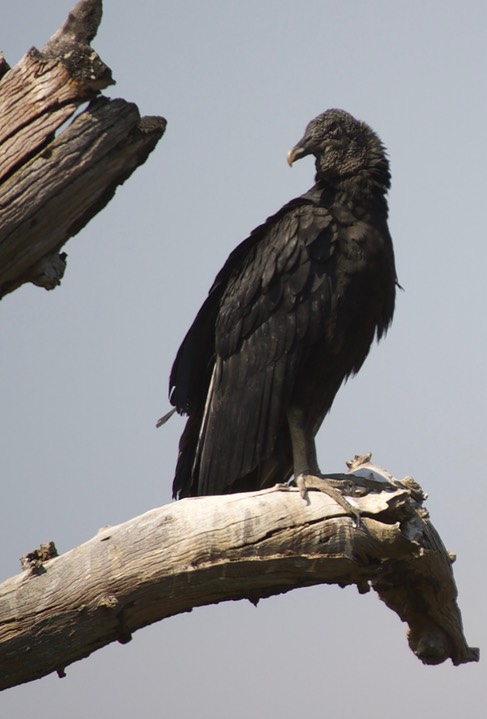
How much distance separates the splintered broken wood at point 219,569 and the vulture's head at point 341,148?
1.70 metres

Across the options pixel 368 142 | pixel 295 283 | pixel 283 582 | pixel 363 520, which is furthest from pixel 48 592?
pixel 368 142

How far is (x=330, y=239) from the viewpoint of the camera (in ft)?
16.3

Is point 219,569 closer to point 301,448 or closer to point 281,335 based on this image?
point 301,448

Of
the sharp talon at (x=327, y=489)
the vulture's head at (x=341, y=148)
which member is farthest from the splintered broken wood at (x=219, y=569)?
the vulture's head at (x=341, y=148)

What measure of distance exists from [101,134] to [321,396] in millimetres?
2048

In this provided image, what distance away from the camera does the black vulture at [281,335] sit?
4.94m

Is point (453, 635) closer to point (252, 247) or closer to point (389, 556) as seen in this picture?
point (389, 556)

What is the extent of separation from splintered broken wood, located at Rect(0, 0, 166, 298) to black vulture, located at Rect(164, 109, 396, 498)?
1.47m

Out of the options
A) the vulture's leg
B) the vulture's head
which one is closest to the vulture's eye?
the vulture's head

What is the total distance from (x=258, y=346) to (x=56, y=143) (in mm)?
1703

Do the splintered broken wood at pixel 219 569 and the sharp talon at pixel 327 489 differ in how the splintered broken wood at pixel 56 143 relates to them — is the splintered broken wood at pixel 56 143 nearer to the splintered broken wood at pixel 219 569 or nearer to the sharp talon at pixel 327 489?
the splintered broken wood at pixel 219 569

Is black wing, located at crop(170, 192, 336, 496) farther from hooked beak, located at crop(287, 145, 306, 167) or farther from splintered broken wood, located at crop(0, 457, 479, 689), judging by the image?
splintered broken wood, located at crop(0, 457, 479, 689)

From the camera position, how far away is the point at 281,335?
16.3ft

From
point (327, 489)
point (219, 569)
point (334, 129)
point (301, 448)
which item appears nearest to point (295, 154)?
point (334, 129)
